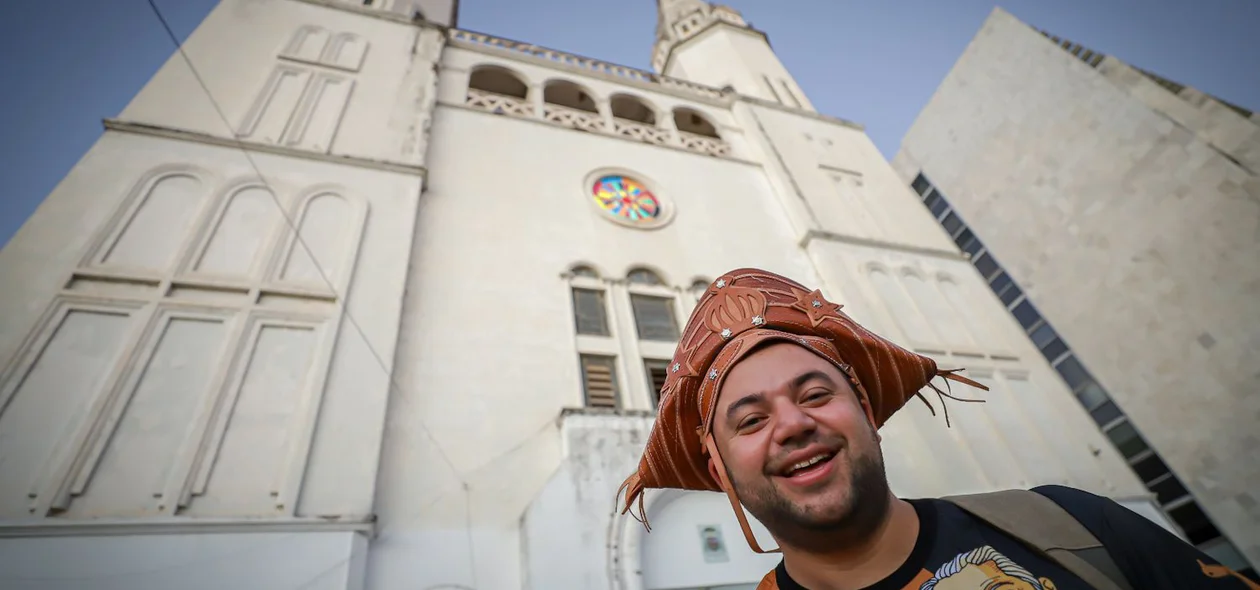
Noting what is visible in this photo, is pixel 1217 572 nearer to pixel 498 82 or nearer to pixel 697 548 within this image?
pixel 697 548

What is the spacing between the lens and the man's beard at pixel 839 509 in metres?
1.28

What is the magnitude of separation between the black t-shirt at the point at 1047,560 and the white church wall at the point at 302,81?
7.98 m

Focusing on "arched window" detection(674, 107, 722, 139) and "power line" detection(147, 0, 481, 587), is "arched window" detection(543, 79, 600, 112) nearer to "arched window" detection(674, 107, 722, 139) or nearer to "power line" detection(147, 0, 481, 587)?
"arched window" detection(674, 107, 722, 139)

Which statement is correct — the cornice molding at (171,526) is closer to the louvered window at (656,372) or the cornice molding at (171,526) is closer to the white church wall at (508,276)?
the white church wall at (508,276)

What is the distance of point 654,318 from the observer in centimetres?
762

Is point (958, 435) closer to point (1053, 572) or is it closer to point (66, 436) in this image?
point (1053, 572)

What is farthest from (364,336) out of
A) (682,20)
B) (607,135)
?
(682,20)

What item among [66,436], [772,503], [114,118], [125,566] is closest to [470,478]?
[125,566]

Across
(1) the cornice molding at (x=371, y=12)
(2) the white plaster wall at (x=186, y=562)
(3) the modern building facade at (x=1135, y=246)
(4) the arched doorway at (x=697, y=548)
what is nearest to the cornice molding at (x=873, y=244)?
(3) the modern building facade at (x=1135, y=246)

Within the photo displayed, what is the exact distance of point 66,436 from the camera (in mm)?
3859

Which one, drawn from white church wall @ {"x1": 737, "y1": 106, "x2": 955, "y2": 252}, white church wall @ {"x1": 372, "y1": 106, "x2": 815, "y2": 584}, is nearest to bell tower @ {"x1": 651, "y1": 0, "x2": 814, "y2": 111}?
white church wall @ {"x1": 737, "y1": 106, "x2": 955, "y2": 252}

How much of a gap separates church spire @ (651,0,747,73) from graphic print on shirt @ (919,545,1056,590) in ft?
64.9

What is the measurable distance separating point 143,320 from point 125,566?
2.31 metres

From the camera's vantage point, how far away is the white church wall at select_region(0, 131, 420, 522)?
12.7ft
